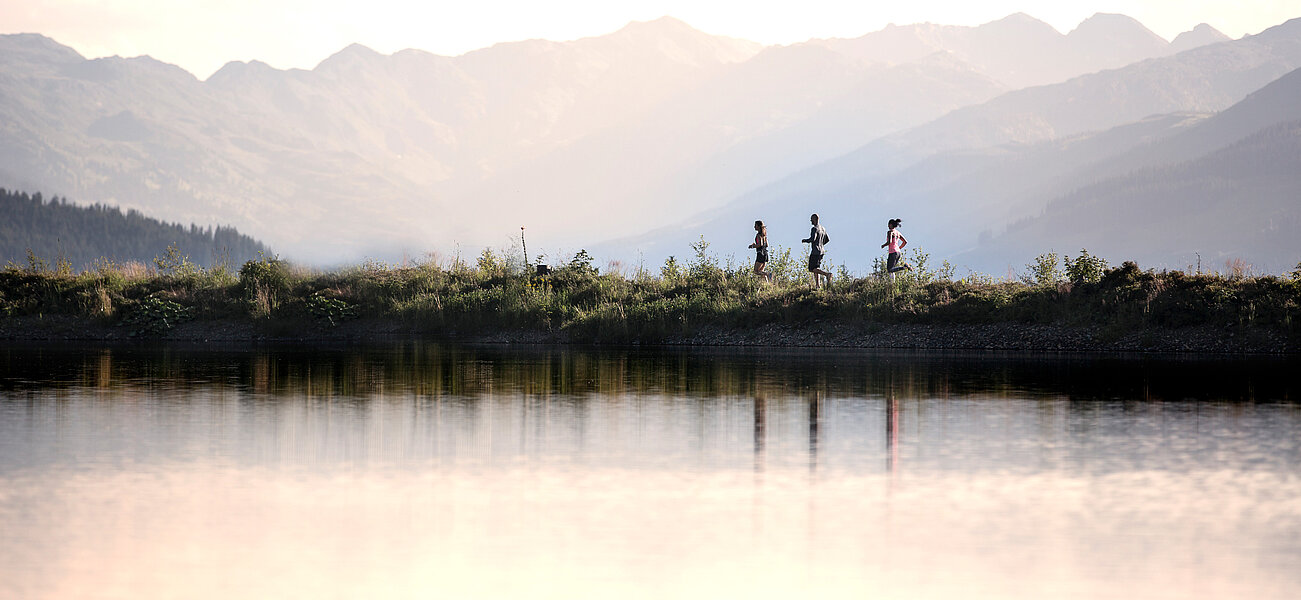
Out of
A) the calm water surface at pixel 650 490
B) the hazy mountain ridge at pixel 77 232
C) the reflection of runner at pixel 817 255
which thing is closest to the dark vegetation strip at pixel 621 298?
the reflection of runner at pixel 817 255

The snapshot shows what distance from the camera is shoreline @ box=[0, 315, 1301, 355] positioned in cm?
2436

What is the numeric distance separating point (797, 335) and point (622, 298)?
5.11 meters

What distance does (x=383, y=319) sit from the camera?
31.4 meters

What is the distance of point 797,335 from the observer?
89.2ft

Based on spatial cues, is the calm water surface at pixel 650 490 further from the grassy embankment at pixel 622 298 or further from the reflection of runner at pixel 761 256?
the reflection of runner at pixel 761 256

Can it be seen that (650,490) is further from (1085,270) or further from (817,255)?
(817,255)

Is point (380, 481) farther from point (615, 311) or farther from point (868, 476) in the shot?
point (615, 311)

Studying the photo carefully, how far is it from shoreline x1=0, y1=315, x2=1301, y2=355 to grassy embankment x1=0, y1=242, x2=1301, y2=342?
0.15 m

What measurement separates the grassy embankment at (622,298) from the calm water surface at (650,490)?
30.0ft

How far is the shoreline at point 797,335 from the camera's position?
2436 centimetres

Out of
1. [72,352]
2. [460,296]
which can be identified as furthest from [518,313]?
[72,352]

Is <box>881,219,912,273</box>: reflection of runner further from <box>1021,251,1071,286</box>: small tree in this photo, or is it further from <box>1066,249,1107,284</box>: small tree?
<box>1066,249,1107,284</box>: small tree

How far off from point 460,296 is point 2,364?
39.6ft

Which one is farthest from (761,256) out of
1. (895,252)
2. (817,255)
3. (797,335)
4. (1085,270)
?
(1085,270)
